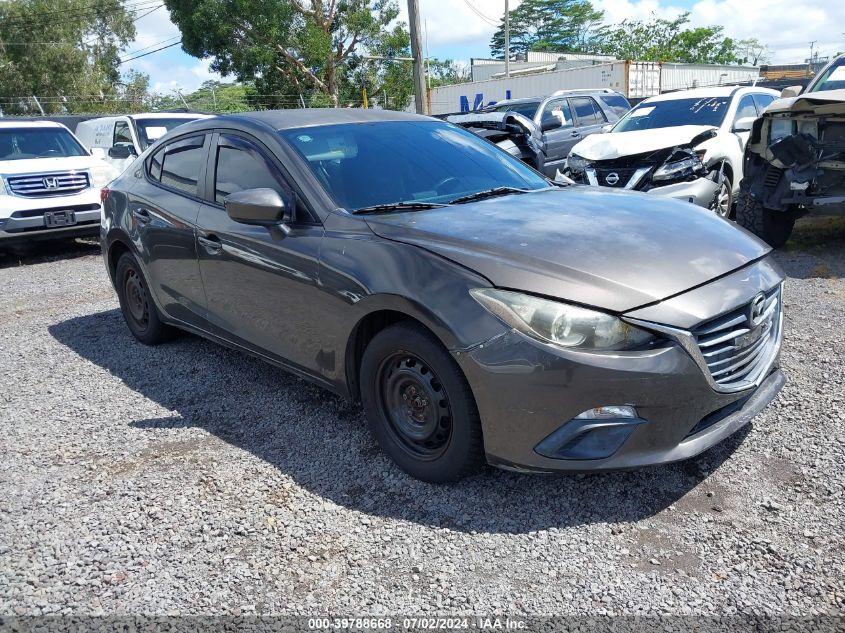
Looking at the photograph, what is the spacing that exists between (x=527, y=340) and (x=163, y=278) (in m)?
2.98

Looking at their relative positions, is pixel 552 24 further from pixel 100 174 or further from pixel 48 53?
pixel 100 174

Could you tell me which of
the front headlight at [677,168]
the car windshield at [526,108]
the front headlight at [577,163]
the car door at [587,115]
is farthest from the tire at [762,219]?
the car door at [587,115]

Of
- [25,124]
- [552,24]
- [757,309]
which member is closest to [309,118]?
[757,309]

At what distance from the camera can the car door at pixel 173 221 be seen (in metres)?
4.24

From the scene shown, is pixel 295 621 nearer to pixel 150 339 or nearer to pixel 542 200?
pixel 542 200

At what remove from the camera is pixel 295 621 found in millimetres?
2320

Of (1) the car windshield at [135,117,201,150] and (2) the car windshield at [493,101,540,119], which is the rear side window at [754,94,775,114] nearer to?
(2) the car windshield at [493,101,540,119]

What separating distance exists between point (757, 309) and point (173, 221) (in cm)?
338

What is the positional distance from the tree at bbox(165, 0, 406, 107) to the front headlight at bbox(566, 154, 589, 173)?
23.8m

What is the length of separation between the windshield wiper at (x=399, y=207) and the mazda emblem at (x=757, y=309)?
4.82 ft

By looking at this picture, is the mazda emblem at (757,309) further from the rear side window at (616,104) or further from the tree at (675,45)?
the tree at (675,45)

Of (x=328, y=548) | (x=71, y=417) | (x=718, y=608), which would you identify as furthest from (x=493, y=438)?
(x=71, y=417)

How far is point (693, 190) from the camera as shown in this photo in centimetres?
704

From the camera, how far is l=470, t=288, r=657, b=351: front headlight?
2520 millimetres
